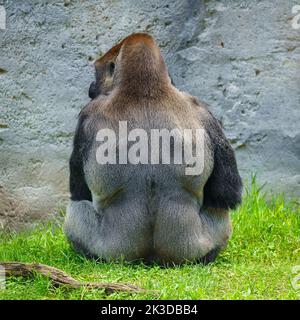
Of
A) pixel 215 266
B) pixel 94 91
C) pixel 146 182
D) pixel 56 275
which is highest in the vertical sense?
pixel 94 91

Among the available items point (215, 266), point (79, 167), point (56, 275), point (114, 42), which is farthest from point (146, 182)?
point (114, 42)

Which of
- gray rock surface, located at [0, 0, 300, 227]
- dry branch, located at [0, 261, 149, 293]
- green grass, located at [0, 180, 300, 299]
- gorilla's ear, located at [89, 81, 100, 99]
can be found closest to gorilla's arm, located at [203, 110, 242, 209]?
green grass, located at [0, 180, 300, 299]

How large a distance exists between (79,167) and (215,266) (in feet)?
3.24

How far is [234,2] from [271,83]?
0.68 m

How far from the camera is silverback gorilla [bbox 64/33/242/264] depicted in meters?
4.87

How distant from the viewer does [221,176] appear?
5035 millimetres

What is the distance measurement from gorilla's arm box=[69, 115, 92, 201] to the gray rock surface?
4.68 feet

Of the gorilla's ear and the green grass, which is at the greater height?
the gorilla's ear

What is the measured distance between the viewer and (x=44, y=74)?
21.4ft

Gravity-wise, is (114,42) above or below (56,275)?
above

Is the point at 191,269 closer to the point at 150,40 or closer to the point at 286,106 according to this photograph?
the point at 150,40

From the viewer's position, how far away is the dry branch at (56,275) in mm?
4164

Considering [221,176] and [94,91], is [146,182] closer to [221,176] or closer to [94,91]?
[221,176]

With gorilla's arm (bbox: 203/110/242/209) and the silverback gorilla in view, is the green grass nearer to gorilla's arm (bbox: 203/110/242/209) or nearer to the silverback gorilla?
the silverback gorilla
